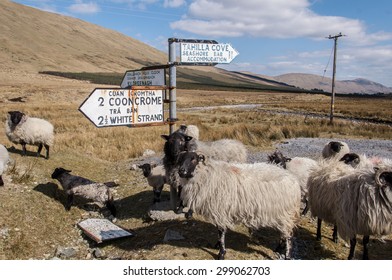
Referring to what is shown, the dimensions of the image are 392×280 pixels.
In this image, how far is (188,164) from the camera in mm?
5949

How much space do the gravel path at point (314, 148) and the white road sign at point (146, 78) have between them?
21.9ft

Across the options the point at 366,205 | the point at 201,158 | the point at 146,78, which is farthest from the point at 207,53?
the point at 366,205

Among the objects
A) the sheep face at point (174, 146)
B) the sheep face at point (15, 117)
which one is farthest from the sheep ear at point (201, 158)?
the sheep face at point (15, 117)

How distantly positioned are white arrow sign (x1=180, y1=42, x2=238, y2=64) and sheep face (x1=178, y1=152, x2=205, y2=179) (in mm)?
2773

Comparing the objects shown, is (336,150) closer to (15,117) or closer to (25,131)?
(25,131)

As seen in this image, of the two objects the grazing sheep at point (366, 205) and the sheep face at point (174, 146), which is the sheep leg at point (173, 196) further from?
the grazing sheep at point (366, 205)

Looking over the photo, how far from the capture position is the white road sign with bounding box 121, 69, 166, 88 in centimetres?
828

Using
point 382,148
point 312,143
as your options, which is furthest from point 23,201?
point 382,148

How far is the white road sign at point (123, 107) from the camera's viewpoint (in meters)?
7.17

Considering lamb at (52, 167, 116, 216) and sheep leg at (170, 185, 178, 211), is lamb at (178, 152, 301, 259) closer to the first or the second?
sheep leg at (170, 185, 178, 211)

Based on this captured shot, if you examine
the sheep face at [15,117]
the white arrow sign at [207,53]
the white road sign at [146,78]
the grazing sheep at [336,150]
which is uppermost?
the white arrow sign at [207,53]

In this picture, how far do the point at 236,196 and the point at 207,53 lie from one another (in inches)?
149
